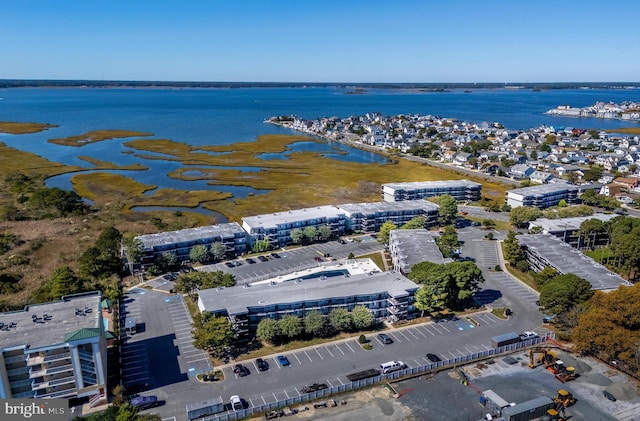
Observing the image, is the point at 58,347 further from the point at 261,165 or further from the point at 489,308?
the point at 261,165

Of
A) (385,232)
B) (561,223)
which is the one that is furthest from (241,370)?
(561,223)

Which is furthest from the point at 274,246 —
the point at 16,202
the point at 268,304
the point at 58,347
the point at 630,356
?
the point at 16,202

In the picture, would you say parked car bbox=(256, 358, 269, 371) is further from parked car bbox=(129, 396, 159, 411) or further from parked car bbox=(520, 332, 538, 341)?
parked car bbox=(520, 332, 538, 341)

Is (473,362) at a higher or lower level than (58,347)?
lower

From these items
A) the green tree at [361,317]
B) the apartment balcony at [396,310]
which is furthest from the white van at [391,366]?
the apartment balcony at [396,310]

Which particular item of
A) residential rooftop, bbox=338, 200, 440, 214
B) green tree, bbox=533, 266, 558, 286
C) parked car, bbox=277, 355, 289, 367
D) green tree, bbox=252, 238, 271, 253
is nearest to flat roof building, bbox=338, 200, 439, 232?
residential rooftop, bbox=338, 200, 440, 214

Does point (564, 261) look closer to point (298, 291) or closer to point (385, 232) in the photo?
point (385, 232)
